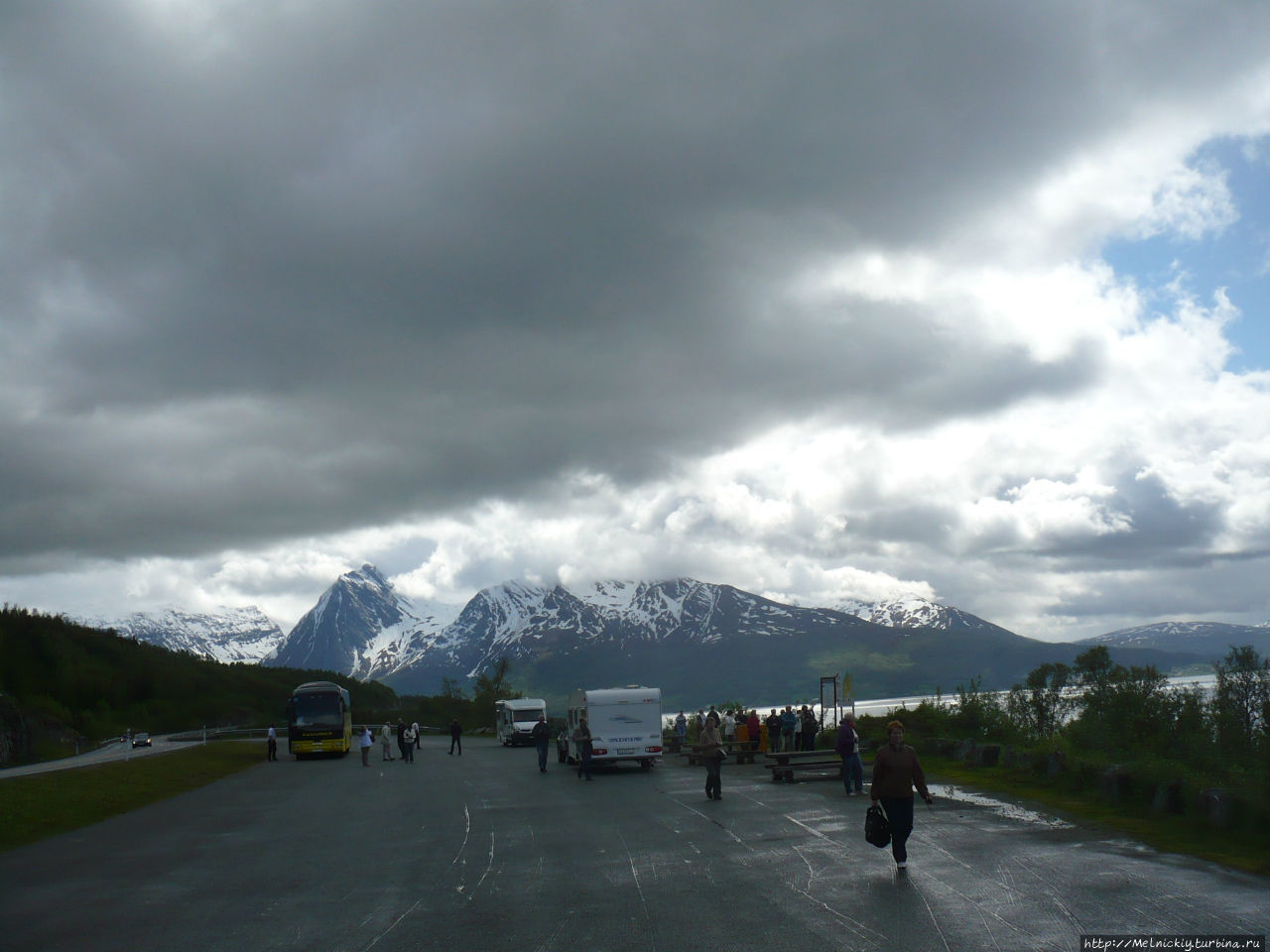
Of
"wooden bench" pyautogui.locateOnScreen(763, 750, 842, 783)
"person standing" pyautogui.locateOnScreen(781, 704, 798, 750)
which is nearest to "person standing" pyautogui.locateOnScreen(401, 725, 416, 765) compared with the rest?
"person standing" pyautogui.locateOnScreen(781, 704, 798, 750)

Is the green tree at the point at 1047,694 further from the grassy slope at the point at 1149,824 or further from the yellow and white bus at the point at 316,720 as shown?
the yellow and white bus at the point at 316,720

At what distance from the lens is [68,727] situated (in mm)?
80688

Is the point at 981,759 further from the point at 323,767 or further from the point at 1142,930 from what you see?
the point at 323,767

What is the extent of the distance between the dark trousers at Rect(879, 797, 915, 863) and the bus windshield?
1857 inches

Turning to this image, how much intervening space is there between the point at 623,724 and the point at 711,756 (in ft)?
40.2

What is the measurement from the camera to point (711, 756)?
22.8m

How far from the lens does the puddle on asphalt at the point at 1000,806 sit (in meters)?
17.0

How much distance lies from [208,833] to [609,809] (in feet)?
26.9

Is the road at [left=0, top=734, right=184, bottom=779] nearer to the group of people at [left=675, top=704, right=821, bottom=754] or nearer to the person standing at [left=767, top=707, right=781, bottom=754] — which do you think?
the group of people at [left=675, top=704, right=821, bottom=754]

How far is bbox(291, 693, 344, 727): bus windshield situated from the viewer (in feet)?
179

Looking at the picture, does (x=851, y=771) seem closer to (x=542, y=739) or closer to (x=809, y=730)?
(x=809, y=730)

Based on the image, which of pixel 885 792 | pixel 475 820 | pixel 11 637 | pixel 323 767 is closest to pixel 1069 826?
pixel 885 792

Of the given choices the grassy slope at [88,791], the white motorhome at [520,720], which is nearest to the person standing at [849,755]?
the grassy slope at [88,791]

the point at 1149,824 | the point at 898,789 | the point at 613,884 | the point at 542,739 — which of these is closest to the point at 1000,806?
the point at 1149,824
